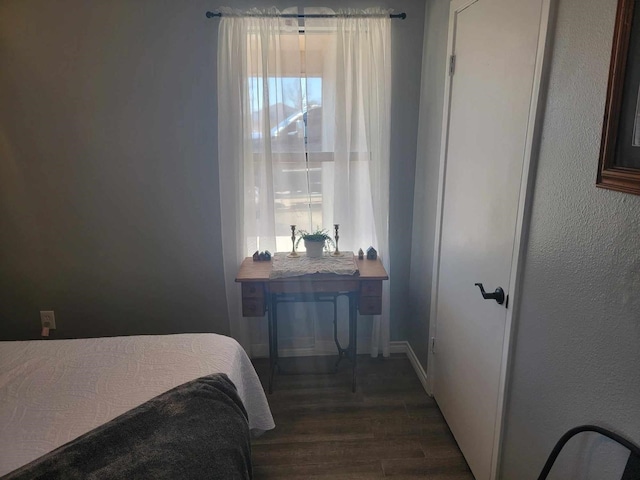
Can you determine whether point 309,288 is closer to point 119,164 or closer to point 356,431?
point 356,431

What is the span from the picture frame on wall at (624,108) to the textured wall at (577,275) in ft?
0.17

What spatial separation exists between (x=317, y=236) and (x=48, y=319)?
1.90 meters

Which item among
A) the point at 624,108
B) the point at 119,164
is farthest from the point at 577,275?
the point at 119,164

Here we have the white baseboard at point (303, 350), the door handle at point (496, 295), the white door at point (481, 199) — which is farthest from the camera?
the white baseboard at point (303, 350)

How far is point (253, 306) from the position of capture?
244 centimetres

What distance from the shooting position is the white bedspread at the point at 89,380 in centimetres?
135

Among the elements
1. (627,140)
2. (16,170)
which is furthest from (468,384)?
(16,170)

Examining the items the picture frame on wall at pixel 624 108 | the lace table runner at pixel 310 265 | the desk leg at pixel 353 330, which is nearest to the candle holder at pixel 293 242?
the lace table runner at pixel 310 265

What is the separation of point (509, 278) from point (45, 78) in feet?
8.85

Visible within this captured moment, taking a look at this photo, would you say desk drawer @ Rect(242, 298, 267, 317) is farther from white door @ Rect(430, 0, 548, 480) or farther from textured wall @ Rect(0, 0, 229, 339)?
white door @ Rect(430, 0, 548, 480)

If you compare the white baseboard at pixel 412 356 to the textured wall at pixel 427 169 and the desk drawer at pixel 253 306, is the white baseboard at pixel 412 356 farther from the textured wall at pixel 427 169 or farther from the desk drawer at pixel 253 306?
the desk drawer at pixel 253 306

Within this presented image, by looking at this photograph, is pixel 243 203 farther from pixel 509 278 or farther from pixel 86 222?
pixel 509 278

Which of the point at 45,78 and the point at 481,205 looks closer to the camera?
the point at 481,205

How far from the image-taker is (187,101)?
2.55 metres
